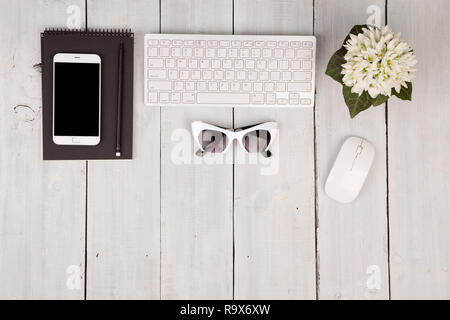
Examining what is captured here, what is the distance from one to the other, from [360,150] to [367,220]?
0.18 m

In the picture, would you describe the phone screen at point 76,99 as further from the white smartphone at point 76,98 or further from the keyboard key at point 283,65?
the keyboard key at point 283,65

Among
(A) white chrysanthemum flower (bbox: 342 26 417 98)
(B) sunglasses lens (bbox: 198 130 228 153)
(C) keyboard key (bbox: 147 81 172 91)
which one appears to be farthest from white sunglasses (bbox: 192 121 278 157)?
(A) white chrysanthemum flower (bbox: 342 26 417 98)

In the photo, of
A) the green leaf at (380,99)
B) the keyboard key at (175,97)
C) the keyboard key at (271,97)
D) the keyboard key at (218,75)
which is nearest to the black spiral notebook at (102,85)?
the keyboard key at (175,97)

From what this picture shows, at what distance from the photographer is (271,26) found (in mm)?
942

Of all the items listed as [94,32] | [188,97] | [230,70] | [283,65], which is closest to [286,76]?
[283,65]

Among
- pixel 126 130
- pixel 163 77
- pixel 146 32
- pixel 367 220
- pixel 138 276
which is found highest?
pixel 146 32

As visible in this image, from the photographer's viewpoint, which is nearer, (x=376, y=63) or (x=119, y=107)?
(x=376, y=63)

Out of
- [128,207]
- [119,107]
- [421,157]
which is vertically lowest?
[128,207]

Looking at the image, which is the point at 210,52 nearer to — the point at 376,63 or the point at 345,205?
the point at 376,63

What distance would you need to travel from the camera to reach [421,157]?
3.12 feet

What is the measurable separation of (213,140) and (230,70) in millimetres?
177

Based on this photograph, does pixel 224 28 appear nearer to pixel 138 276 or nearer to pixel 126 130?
pixel 126 130

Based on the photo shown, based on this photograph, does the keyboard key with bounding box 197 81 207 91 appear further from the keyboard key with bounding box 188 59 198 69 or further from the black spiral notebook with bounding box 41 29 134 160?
the black spiral notebook with bounding box 41 29 134 160
